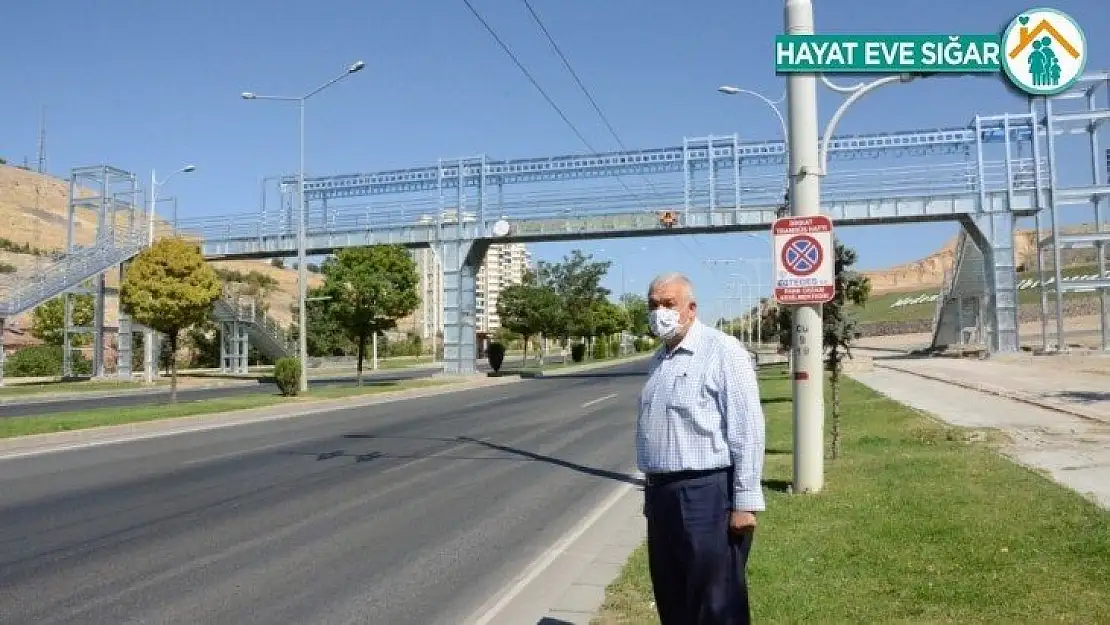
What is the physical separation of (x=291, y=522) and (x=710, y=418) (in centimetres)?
610

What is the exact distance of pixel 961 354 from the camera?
43750 millimetres

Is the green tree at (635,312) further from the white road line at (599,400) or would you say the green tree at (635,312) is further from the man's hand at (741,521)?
the man's hand at (741,521)

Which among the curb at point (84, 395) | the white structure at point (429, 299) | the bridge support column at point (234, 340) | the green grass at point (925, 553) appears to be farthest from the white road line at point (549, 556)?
the white structure at point (429, 299)

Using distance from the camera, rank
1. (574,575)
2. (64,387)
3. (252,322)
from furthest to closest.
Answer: (252,322), (64,387), (574,575)

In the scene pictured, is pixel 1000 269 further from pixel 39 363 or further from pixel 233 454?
pixel 39 363

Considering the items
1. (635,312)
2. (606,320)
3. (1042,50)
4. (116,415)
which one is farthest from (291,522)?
(635,312)

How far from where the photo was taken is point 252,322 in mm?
50094

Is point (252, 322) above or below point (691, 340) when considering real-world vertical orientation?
above

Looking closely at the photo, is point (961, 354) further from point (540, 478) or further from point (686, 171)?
point (540, 478)

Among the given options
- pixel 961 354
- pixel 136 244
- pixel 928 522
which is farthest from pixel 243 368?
pixel 928 522

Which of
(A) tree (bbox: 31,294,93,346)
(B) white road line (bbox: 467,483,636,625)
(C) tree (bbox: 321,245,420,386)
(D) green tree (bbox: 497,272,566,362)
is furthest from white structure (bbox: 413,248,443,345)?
(B) white road line (bbox: 467,483,636,625)

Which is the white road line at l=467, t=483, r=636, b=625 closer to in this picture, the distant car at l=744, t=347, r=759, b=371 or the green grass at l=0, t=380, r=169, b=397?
the distant car at l=744, t=347, r=759, b=371

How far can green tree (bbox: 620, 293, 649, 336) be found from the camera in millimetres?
105312

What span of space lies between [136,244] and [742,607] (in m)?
46.0
